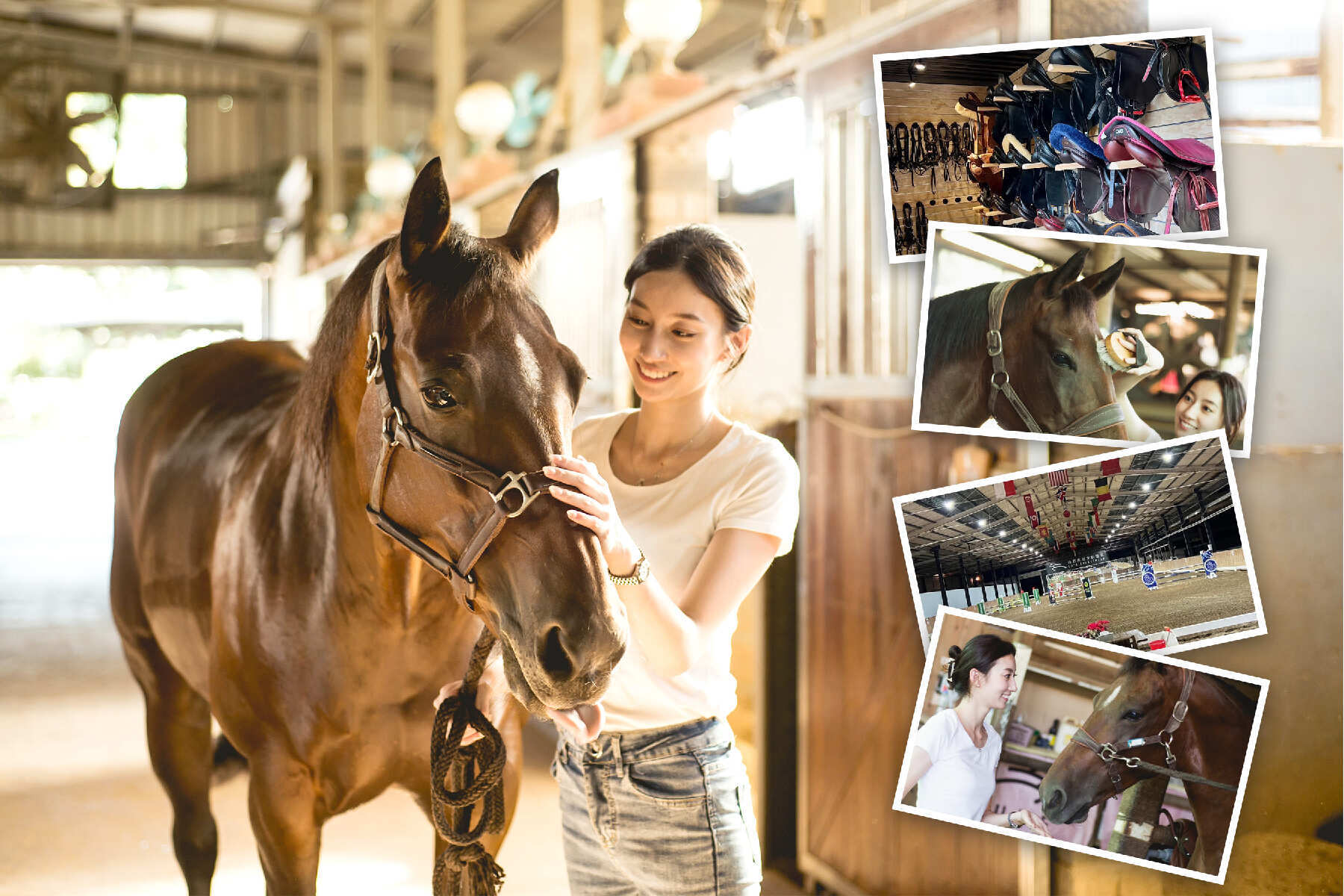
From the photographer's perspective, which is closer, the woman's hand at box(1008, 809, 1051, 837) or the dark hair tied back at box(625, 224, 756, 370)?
the dark hair tied back at box(625, 224, 756, 370)

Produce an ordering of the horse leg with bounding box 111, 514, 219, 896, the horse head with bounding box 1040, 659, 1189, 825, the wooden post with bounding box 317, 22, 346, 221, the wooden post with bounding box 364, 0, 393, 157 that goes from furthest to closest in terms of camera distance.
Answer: the wooden post with bounding box 317, 22, 346, 221 → the wooden post with bounding box 364, 0, 393, 157 → the horse leg with bounding box 111, 514, 219, 896 → the horse head with bounding box 1040, 659, 1189, 825

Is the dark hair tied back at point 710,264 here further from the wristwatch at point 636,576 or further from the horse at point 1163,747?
the horse at point 1163,747

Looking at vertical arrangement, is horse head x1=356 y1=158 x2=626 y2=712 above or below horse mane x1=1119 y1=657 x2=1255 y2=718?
above

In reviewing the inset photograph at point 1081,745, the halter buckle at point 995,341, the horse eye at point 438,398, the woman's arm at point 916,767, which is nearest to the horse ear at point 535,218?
the horse eye at point 438,398

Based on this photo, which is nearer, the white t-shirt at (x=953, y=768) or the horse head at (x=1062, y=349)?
the horse head at (x=1062, y=349)

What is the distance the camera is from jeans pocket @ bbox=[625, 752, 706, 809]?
118 cm

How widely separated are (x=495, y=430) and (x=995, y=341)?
67cm

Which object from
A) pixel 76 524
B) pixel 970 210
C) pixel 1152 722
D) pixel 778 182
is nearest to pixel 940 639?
pixel 1152 722

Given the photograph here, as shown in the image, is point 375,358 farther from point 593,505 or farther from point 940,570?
point 940,570

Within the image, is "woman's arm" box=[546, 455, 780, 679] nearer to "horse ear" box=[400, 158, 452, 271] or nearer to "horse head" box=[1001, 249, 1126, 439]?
"horse ear" box=[400, 158, 452, 271]

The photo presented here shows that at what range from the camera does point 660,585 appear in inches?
43.6

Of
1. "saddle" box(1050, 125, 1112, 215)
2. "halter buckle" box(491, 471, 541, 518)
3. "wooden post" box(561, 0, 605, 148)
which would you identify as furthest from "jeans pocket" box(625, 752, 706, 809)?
"wooden post" box(561, 0, 605, 148)

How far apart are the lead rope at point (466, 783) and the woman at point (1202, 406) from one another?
2.71 ft

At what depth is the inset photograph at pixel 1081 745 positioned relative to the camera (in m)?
1.33
